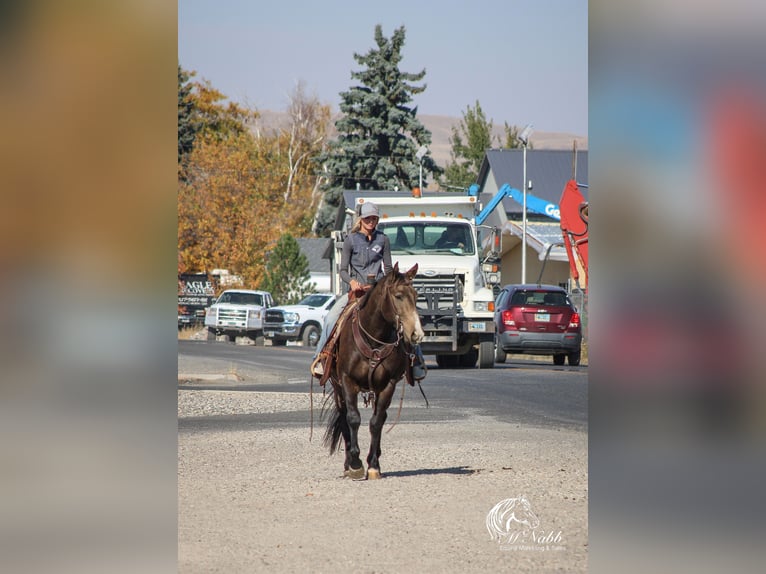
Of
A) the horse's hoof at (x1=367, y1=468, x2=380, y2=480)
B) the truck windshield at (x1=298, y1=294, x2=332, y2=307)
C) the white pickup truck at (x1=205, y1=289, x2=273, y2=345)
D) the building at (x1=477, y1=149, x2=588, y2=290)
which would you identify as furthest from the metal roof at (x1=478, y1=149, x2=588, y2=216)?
the horse's hoof at (x1=367, y1=468, x2=380, y2=480)

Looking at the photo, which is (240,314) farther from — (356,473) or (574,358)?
(356,473)

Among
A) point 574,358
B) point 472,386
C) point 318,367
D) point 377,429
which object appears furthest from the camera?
point 574,358

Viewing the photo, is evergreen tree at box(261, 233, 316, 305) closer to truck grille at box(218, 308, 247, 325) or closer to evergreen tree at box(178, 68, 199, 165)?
truck grille at box(218, 308, 247, 325)

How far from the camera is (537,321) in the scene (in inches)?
1132

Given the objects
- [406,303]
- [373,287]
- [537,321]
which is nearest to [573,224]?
[537,321]

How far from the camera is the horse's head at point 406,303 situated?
10461 mm

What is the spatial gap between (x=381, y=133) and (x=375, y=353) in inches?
2146

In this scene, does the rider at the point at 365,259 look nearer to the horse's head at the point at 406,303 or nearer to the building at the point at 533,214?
the horse's head at the point at 406,303

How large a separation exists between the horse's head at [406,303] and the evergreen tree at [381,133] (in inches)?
1909
